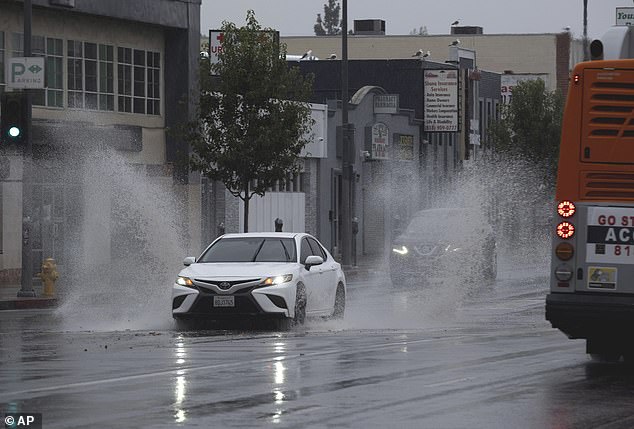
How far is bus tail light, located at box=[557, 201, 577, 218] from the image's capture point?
53.3 ft

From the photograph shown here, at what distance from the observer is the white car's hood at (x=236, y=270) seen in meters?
22.5

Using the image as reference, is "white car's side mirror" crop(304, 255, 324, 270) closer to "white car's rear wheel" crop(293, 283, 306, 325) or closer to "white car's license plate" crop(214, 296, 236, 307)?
"white car's rear wheel" crop(293, 283, 306, 325)

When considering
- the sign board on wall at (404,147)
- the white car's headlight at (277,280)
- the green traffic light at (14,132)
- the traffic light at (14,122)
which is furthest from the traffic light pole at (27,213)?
the sign board on wall at (404,147)

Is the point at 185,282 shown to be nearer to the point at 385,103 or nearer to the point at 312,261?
the point at 312,261

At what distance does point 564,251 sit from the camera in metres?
16.2

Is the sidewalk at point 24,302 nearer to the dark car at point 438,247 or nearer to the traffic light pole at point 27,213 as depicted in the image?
the traffic light pole at point 27,213

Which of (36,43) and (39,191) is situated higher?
(36,43)

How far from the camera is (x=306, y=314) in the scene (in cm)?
2339

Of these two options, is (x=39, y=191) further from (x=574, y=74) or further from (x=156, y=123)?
(x=574, y=74)

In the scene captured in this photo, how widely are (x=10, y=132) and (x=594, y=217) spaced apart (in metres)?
17.4

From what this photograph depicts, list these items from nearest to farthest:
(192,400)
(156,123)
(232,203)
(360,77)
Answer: (192,400)
(156,123)
(232,203)
(360,77)

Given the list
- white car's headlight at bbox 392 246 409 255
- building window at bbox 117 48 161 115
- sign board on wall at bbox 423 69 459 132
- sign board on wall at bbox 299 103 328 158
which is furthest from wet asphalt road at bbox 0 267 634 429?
sign board on wall at bbox 423 69 459 132

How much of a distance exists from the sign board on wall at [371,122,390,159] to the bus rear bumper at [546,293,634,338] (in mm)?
46417

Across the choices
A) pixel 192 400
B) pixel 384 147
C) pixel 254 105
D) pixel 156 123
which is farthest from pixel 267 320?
pixel 384 147
